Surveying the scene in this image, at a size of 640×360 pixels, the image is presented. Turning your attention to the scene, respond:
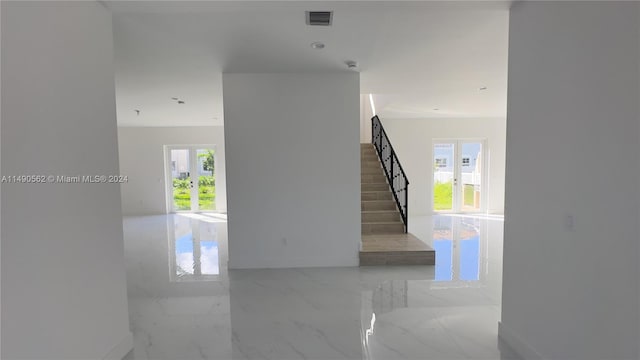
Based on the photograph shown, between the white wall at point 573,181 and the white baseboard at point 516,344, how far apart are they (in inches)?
0.5

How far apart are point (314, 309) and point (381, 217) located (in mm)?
2863

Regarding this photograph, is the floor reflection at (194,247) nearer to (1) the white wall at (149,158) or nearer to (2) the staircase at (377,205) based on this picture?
(1) the white wall at (149,158)

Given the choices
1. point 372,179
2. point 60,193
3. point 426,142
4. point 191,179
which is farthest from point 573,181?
point 191,179

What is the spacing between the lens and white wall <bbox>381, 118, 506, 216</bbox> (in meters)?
8.07

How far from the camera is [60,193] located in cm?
180

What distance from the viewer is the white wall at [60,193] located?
5.02 ft

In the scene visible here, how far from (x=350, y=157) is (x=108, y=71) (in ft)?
9.08

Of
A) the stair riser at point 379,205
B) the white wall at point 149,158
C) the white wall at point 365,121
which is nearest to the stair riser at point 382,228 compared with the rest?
the stair riser at point 379,205

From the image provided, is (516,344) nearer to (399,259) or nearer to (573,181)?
(573,181)

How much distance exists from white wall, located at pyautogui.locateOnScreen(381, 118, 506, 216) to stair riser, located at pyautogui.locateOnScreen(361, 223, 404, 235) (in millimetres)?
2941

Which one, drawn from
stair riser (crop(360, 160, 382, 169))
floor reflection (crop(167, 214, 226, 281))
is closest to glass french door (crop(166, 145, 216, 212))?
floor reflection (crop(167, 214, 226, 281))

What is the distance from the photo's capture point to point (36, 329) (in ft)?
5.38

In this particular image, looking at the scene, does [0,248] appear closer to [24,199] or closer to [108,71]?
[24,199]

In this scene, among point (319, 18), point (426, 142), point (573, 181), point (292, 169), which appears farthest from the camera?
point (426, 142)
